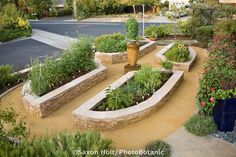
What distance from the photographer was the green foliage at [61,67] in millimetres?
8756

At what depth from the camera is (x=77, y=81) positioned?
948cm

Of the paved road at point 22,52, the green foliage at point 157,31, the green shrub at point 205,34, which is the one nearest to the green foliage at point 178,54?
the green shrub at point 205,34

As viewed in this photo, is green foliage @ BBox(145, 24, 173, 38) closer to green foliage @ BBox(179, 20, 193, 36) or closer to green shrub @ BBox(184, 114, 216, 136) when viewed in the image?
green foliage @ BBox(179, 20, 193, 36)

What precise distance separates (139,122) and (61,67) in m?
3.65

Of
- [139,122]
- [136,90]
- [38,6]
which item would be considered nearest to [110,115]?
[139,122]

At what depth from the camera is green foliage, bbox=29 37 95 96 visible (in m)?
8.76

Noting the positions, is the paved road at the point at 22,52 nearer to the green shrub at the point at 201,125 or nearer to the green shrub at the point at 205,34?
the green shrub at the point at 205,34

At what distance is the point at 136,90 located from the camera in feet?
27.5

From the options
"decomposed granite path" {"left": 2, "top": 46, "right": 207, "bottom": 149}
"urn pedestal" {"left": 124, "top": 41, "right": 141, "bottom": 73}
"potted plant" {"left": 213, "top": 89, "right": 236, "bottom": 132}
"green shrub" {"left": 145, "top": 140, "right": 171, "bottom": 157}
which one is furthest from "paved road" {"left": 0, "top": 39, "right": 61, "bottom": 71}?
"potted plant" {"left": 213, "top": 89, "right": 236, "bottom": 132}

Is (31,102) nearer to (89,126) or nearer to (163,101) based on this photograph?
(89,126)

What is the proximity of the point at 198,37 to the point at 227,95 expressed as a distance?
385 inches

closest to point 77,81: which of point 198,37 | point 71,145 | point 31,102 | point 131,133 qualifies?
point 31,102

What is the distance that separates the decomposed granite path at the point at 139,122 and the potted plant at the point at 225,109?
1.03 m

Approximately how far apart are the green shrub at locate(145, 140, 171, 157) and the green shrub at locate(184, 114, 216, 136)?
35.5 inches
